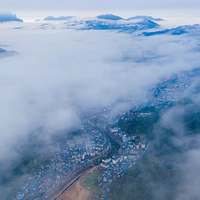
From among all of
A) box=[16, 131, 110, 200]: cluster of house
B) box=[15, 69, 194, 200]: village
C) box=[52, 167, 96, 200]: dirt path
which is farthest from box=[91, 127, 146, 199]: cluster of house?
box=[16, 131, 110, 200]: cluster of house

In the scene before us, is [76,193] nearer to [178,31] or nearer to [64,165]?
[64,165]

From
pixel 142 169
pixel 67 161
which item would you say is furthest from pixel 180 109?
A: pixel 67 161

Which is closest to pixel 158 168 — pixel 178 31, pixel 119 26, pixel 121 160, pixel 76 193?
pixel 121 160

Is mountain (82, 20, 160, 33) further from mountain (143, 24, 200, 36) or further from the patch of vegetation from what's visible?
the patch of vegetation

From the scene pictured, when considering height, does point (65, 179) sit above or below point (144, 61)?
below

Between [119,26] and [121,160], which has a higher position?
[119,26]

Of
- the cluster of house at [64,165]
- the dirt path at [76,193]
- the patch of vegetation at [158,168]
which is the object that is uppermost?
the patch of vegetation at [158,168]

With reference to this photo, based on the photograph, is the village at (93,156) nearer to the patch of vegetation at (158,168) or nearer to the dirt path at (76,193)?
the dirt path at (76,193)

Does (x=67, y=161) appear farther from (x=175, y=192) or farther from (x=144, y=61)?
(x=144, y=61)

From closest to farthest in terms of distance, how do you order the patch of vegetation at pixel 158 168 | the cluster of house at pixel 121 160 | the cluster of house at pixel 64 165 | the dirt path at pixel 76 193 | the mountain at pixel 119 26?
the patch of vegetation at pixel 158 168 < the dirt path at pixel 76 193 < the cluster of house at pixel 64 165 < the cluster of house at pixel 121 160 < the mountain at pixel 119 26

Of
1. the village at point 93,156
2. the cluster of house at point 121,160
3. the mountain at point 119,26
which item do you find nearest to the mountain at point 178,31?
the mountain at point 119,26

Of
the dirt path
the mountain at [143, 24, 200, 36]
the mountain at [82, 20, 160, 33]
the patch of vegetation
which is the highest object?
the mountain at [82, 20, 160, 33]
